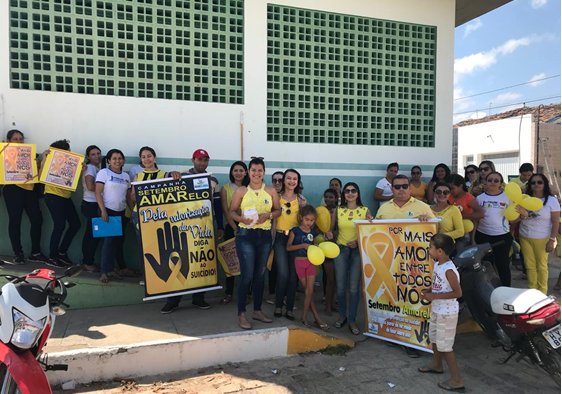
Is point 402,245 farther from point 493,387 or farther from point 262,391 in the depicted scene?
point 262,391

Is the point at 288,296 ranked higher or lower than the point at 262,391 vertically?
higher

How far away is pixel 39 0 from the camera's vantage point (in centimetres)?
525

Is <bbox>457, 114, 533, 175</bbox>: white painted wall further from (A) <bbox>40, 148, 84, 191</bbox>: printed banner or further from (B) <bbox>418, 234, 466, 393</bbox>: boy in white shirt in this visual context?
(A) <bbox>40, 148, 84, 191</bbox>: printed banner

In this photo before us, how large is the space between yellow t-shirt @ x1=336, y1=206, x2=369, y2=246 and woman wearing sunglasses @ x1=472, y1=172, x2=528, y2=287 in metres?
1.67

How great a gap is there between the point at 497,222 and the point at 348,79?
3416 mm

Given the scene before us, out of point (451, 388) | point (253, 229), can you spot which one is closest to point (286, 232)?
point (253, 229)

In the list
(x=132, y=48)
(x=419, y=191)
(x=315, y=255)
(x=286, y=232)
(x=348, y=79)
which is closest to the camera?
(x=315, y=255)

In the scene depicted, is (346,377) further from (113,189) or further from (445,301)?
(113,189)

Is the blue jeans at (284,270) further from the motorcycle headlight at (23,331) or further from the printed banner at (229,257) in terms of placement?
the motorcycle headlight at (23,331)

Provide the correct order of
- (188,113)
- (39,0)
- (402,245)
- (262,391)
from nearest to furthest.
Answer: (262,391), (402,245), (39,0), (188,113)

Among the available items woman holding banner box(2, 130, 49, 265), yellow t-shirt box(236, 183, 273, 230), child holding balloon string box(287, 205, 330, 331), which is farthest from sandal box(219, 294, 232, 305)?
woman holding banner box(2, 130, 49, 265)

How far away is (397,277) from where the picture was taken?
13.9ft

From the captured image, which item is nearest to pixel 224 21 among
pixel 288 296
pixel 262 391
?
pixel 288 296

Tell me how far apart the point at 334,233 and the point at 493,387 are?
7.09 ft
